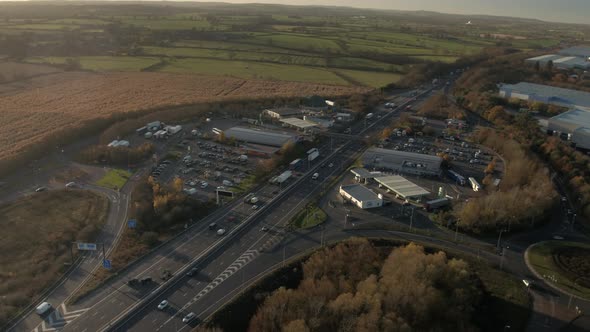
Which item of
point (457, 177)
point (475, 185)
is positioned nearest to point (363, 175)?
point (457, 177)

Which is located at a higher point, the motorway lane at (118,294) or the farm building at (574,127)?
the farm building at (574,127)

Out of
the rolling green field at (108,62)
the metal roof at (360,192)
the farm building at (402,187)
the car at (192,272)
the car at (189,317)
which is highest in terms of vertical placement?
the rolling green field at (108,62)

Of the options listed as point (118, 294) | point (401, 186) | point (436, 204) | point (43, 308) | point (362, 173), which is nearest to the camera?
Answer: point (43, 308)

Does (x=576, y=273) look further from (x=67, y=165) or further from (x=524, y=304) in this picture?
(x=67, y=165)

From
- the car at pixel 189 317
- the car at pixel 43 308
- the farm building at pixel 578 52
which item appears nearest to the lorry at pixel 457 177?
the car at pixel 189 317

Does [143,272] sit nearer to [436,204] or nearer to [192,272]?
[192,272]

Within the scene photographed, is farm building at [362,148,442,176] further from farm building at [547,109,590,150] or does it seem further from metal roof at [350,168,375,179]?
farm building at [547,109,590,150]

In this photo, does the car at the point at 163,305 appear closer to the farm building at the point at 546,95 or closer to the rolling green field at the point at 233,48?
the rolling green field at the point at 233,48
